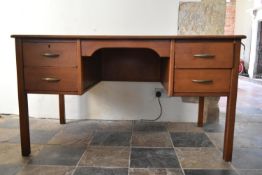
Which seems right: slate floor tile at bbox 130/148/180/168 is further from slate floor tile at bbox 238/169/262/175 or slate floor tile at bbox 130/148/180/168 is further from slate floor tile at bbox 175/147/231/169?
slate floor tile at bbox 238/169/262/175

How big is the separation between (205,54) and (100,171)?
36.2 inches

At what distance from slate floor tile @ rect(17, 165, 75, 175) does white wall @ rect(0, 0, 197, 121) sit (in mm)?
932

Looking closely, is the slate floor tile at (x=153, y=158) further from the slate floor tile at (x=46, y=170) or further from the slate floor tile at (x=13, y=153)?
the slate floor tile at (x=13, y=153)

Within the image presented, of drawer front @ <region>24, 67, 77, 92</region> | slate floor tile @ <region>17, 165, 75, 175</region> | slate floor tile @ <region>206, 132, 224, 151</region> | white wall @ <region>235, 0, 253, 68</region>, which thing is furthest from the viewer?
white wall @ <region>235, 0, 253, 68</region>

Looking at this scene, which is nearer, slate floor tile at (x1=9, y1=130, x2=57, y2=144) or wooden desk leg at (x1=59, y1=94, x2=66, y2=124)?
slate floor tile at (x1=9, y1=130, x2=57, y2=144)

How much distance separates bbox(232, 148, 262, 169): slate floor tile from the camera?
141cm

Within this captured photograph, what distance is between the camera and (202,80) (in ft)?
4.51

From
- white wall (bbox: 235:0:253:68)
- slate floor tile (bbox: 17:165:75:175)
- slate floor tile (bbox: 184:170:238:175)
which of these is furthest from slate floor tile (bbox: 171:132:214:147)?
white wall (bbox: 235:0:253:68)

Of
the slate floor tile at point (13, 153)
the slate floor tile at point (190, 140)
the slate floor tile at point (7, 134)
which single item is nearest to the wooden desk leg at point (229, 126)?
the slate floor tile at point (190, 140)

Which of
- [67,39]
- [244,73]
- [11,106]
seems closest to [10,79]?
[11,106]

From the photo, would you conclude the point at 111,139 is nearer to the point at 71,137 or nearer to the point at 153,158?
the point at 71,137

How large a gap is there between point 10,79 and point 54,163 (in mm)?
1271

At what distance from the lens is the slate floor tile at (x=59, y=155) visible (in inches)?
56.3

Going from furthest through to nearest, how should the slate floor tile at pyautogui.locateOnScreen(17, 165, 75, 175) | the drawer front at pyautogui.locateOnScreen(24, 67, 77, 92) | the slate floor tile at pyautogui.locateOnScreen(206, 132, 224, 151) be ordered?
1. the slate floor tile at pyautogui.locateOnScreen(206, 132, 224, 151)
2. the drawer front at pyautogui.locateOnScreen(24, 67, 77, 92)
3. the slate floor tile at pyautogui.locateOnScreen(17, 165, 75, 175)
